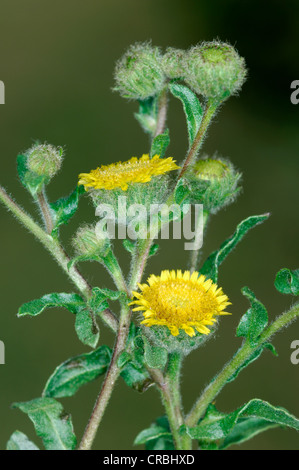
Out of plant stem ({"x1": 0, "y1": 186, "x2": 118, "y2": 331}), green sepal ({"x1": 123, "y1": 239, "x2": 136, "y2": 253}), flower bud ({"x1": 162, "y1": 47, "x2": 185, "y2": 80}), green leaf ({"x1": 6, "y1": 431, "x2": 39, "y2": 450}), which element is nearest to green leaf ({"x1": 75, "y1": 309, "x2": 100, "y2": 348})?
plant stem ({"x1": 0, "y1": 186, "x2": 118, "y2": 331})

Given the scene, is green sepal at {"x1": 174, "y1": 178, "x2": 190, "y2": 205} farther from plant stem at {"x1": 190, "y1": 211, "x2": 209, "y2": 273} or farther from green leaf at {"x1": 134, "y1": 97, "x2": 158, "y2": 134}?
green leaf at {"x1": 134, "y1": 97, "x2": 158, "y2": 134}

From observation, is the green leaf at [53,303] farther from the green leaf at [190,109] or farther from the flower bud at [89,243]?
the green leaf at [190,109]

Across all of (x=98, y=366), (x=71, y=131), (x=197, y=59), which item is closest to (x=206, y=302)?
(x=98, y=366)

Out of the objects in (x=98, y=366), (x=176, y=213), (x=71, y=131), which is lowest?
(x=98, y=366)

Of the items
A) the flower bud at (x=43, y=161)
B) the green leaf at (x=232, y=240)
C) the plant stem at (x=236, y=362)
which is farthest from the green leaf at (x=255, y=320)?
the flower bud at (x=43, y=161)

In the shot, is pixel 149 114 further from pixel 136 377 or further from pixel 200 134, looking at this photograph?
pixel 136 377

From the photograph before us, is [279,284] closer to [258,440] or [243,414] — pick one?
[243,414]

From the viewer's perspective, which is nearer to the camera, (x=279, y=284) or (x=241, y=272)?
(x=279, y=284)
